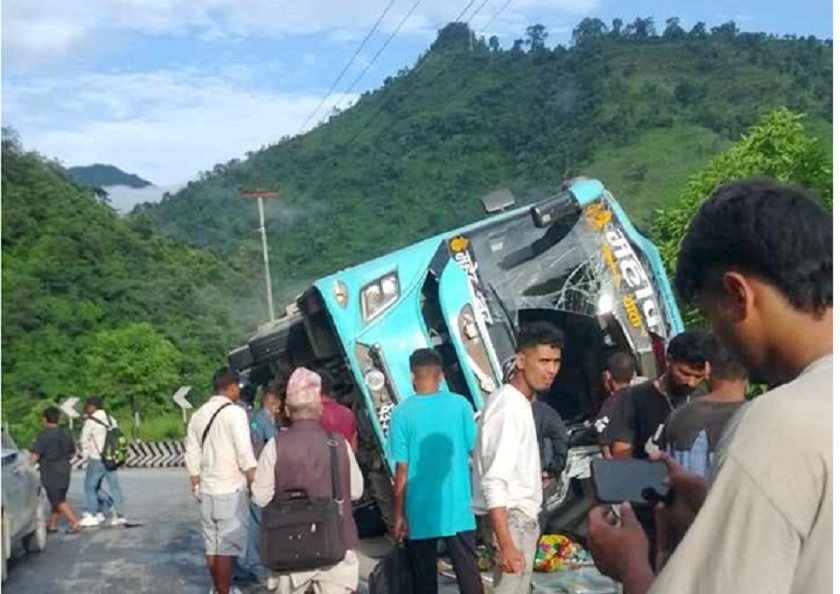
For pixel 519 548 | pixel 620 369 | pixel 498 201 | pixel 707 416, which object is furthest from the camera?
pixel 498 201

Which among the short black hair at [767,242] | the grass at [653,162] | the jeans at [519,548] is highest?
the grass at [653,162]

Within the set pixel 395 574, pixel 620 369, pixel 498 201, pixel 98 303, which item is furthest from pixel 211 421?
pixel 98 303

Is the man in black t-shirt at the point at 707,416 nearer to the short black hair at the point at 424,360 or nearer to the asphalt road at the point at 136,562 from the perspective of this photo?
the short black hair at the point at 424,360

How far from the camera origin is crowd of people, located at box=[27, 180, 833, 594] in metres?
1.83

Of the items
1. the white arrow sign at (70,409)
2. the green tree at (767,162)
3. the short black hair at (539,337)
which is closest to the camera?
the short black hair at (539,337)

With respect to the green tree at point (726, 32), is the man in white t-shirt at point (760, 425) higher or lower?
lower

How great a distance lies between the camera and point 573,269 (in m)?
10.7

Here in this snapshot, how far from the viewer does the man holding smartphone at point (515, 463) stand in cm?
614

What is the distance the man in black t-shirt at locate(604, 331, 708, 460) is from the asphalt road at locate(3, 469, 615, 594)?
2.41 meters

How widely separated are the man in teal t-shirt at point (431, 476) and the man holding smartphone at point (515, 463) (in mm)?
1118

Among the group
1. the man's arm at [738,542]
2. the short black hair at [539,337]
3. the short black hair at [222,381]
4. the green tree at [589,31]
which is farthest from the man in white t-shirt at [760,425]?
the green tree at [589,31]

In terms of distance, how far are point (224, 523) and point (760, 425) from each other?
7.88 meters

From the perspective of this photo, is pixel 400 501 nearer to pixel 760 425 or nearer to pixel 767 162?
pixel 760 425

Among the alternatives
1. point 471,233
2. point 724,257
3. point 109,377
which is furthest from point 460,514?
point 109,377
